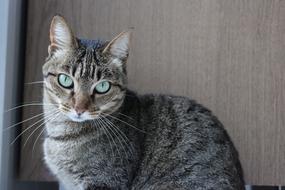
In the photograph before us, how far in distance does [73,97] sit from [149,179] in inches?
12.5

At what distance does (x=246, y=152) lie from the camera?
5.15 feet

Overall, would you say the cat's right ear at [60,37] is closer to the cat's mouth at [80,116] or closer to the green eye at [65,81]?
the green eye at [65,81]

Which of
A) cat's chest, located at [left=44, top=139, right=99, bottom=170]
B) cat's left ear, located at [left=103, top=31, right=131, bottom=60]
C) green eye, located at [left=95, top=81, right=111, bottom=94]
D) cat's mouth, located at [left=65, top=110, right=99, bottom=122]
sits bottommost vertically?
cat's chest, located at [left=44, top=139, right=99, bottom=170]

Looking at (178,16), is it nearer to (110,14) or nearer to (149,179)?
(110,14)

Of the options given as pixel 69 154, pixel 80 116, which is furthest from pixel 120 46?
pixel 69 154

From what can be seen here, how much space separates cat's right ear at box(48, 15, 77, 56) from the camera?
130 cm

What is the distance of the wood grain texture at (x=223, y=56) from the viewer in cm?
156

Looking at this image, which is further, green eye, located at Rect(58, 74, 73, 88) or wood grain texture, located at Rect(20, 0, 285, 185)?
wood grain texture, located at Rect(20, 0, 285, 185)

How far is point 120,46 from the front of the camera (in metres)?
1.37

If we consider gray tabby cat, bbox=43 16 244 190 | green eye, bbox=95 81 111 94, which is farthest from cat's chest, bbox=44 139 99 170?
green eye, bbox=95 81 111 94

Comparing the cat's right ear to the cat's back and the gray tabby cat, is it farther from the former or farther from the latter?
the cat's back

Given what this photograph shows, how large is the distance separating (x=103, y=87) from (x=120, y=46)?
13 cm

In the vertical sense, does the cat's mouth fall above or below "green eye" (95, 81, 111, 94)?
below

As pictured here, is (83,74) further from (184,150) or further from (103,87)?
(184,150)
